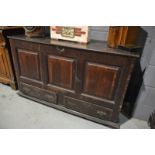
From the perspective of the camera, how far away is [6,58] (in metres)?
1.75

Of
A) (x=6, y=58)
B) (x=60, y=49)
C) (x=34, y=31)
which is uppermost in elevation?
(x=34, y=31)

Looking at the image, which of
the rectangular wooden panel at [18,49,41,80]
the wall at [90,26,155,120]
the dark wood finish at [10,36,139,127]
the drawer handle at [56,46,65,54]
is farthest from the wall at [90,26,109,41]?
the rectangular wooden panel at [18,49,41,80]

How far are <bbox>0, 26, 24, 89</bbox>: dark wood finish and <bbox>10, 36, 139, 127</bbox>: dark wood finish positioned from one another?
21cm

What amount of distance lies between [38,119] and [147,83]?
1257mm

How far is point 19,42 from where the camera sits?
1446mm

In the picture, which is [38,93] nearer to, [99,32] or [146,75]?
[99,32]

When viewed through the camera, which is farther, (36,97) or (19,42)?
(36,97)

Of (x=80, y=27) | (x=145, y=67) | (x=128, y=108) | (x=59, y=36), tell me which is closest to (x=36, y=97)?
(x=59, y=36)

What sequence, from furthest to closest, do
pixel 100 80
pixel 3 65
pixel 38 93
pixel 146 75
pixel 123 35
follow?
pixel 3 65 < pixel 38 93 < pixel 146 75 < pixel 100 80 < pixel 123 35

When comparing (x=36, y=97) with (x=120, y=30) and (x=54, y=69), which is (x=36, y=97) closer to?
(x=54, y=69)

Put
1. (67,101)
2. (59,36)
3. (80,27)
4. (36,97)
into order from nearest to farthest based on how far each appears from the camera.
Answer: (80,27)
(59,36)
(67,101)
(36,97)

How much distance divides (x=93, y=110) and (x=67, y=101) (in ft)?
1.03

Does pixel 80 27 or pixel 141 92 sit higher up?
pixel 80 27

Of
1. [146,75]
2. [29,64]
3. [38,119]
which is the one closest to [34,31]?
[29,64]
